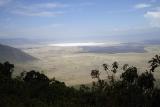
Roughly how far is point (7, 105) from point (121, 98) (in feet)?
69.4

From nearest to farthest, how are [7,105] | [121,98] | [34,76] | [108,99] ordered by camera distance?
1. [7,105]
2. [108,99]
3. [121,98]
4. [34,76]

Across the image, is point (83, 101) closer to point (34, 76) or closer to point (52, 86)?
point (52, 86)

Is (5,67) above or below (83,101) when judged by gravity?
above

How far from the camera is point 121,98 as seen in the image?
165ft

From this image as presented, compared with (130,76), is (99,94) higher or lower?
lower

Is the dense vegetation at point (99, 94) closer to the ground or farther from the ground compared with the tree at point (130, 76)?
closer to the ground

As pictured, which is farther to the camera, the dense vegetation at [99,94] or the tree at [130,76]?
the tree at [130,76]

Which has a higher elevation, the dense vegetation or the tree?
the tree

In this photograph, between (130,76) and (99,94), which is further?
(130,76)

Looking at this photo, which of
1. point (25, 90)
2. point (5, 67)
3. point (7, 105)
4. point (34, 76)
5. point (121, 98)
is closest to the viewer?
point (7, 105)

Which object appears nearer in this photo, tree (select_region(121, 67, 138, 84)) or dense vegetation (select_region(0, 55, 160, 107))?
dense vegetation (select_region(0, 55, 160, 107))

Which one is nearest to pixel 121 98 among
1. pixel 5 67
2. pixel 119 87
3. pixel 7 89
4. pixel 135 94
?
pixel 135 94

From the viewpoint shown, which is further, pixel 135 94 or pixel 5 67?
pixel 5 67

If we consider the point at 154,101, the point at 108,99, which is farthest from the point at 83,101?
the point at 154,101
